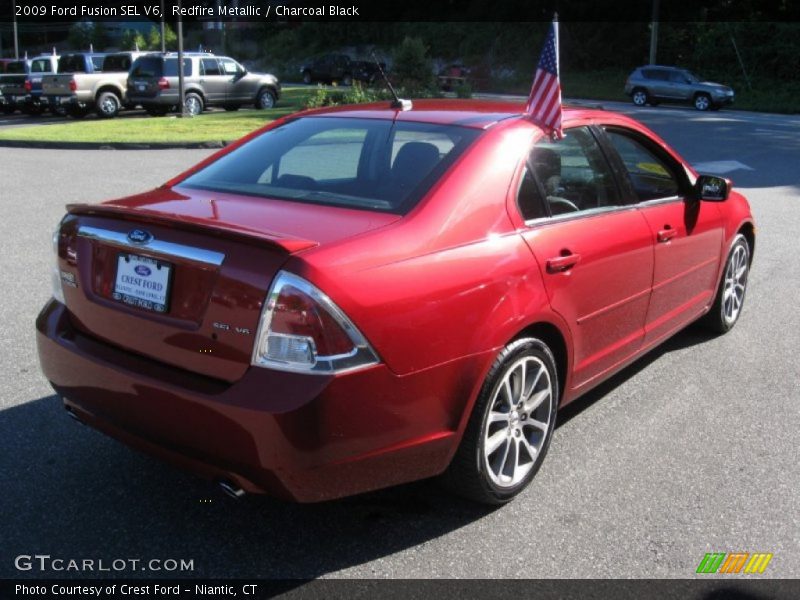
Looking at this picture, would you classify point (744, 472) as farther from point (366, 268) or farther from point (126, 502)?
point (126, 502)

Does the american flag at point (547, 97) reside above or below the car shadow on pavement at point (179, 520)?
above

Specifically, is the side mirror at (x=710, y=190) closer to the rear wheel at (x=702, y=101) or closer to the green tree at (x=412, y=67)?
the green tree at (x=412, y=67)

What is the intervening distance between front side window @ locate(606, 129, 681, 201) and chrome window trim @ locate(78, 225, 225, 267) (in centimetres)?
247

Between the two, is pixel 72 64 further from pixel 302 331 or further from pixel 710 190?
pixel 302 331

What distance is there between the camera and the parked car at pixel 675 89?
3444 cm

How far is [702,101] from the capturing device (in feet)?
114

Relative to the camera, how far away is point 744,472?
3.87m

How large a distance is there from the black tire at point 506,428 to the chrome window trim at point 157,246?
113 centimetres

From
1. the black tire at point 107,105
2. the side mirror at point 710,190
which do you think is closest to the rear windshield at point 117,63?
the black tire at point 107,105

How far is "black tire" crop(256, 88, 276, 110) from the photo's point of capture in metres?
28.0

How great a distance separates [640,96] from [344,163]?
35.8 meters

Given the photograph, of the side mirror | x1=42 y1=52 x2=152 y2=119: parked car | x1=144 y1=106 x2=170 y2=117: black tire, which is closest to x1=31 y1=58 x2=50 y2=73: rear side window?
x1=42 y1=52 x2=152 y2=119: parked car

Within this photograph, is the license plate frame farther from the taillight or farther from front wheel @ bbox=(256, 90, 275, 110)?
front wheel @ bbox=(256, 90, 275, 110)

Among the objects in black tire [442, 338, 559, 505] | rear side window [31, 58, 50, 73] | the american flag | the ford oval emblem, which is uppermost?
rear side window [31, 58, 50, 73]
